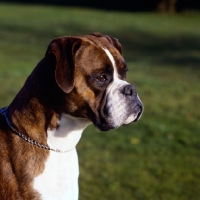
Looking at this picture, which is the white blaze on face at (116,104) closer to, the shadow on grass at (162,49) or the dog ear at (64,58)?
the dog ear at (64,58)

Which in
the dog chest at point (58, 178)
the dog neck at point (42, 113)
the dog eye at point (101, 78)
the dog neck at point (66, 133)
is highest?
the dog eye at point (101, 78)

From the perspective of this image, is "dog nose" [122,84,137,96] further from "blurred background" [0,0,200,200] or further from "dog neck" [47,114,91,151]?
"blurred background" [0,0,200,200]

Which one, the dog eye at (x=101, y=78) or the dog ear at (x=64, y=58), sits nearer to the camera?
the dog ear at (x=64, y=58)

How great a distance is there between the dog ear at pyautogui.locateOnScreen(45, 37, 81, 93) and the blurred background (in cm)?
320

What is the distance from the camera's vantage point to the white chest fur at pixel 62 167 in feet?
12.0

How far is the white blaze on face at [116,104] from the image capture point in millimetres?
3830

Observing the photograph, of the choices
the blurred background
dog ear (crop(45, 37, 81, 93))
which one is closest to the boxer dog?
dog ear (crop(45, 37, 81, 93))

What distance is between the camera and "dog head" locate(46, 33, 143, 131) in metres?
3.73

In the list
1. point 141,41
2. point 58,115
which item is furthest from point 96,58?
point 141,41

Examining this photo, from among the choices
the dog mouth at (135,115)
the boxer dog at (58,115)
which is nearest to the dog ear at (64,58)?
the boxer dog at (58,115)

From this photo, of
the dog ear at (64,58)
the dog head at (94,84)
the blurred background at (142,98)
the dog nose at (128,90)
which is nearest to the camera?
the dog ear at (64,58)

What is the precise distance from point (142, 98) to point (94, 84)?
7574 mm

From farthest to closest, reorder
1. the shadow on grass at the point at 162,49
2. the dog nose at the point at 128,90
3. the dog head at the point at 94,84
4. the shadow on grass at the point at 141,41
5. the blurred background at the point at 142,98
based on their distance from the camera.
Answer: the shadow on grass at the point at 141,41 < the shadow on grass at the point at 162,49 < the blurred background at the point at 142,98 < the dog nose at the point at 128,90 < the dog head at the point at 94,84

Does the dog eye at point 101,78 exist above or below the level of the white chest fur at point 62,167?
above
